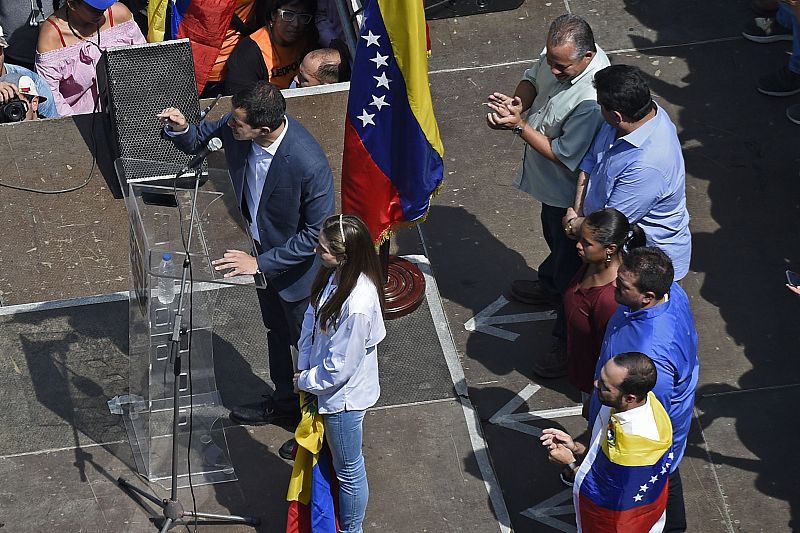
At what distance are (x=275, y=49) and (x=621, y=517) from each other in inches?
189

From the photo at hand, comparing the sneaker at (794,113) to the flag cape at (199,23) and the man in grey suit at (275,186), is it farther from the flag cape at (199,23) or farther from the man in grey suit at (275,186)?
the man in grey suit at (275,186)

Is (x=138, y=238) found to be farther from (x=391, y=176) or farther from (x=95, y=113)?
(x=95, y=113)

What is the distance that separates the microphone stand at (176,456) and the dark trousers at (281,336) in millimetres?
609

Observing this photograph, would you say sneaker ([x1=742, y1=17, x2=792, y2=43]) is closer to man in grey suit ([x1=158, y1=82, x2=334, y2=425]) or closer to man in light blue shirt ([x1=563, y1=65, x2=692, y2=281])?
man in light blue shirt ([x1=563, y1=65, x2=692, y2=281])

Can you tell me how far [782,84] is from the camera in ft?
29.8

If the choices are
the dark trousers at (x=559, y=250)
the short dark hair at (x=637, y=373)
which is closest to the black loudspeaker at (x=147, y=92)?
the dark trousers at (x=559, y=250)

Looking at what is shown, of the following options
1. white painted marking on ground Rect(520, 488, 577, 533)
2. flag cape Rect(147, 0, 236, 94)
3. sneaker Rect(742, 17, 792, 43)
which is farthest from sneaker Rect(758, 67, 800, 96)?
white painted marking on ground Rect(520, 488, 577, 533)

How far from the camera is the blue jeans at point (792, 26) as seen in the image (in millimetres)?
8953

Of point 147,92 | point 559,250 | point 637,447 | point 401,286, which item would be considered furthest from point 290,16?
point 637,447

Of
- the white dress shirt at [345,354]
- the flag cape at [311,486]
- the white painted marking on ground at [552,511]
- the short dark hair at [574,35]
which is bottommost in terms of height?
the white painted marking on ground at [552,511]

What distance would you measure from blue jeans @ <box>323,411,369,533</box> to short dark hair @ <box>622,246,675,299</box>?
136cm

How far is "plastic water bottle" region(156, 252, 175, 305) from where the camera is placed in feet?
17.1

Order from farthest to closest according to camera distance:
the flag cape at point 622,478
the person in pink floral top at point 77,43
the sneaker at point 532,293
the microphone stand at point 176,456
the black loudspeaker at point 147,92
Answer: the person in pink floral top at point 77,43 < the black loudspeaker at point 147,92 < the sneaker at point 532,293 < the microphone stand at point 176,456 < the flag cape at point 622,478

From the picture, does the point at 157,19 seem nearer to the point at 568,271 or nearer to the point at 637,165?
the point at 568,271
